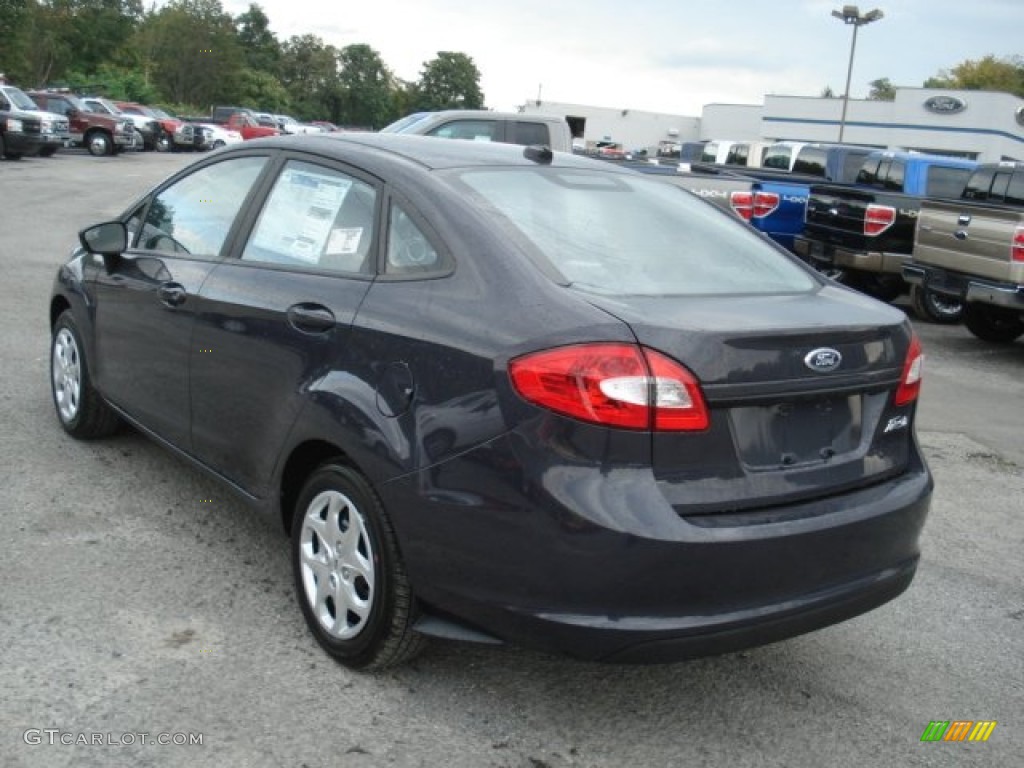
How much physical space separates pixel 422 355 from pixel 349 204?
840mm

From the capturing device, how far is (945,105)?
60781 mm

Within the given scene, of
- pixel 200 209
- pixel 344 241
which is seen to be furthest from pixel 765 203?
pixel 344 241

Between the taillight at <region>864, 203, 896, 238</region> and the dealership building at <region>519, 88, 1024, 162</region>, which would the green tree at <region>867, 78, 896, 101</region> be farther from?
the taillight at <region>864, 203, 896, 238</region>

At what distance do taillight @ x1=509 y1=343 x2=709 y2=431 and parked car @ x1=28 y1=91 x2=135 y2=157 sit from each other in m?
35.8

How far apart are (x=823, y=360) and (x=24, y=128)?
28439 millimetres

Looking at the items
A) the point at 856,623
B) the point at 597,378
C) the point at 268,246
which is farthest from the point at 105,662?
the point at 856,623

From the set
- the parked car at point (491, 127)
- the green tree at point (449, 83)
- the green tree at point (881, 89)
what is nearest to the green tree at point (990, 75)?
the green tree at point (881, 89)

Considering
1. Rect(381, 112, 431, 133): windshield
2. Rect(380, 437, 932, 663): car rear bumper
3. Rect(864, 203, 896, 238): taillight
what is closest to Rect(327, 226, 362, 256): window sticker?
Rect(380, 437, 932, 663): car rear bumper

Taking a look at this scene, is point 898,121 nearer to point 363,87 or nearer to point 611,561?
point 611,561

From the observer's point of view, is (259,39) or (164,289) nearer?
(164,289)

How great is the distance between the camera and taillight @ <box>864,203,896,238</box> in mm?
12289

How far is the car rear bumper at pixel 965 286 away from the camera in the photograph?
979 cm

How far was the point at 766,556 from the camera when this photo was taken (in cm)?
286

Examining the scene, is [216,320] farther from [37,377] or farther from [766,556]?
[37,377]
